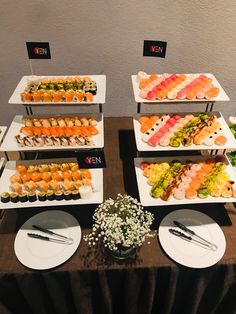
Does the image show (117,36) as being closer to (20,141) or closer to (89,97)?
(89,97)

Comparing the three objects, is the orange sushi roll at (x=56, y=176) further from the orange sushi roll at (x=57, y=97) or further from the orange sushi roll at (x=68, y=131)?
the orange sushi roll at (x=57, y=97)

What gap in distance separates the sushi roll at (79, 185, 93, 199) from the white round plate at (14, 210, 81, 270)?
16cm

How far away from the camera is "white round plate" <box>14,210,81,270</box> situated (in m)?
1.39

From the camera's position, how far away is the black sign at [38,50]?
1.70 m

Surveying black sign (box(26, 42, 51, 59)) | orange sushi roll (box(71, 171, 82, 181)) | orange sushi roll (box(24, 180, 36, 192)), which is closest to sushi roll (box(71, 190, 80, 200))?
orange sushi roll (box(71, 171, 82, 181))

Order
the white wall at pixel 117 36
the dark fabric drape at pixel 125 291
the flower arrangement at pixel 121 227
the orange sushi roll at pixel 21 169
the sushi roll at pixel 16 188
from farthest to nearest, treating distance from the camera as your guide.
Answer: the white wall at pixel 117 36
the orange sushi roll at pixel 21 169
the sushi roll at pixel 16 188
the dark fabric drape at pixel 125 291
the flower arrangement at pixel 121 227

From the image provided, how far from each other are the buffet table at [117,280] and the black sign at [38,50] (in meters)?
0.83

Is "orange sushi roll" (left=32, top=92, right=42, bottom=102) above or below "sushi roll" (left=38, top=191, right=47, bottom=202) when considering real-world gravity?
above

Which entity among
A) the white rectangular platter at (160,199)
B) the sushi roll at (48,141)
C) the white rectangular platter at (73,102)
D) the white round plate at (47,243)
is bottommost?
the white round plate at (47,243)

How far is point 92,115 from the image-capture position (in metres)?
1.83

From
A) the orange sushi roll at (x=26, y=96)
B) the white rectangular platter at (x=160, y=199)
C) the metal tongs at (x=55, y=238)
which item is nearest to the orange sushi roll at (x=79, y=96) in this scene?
the orange sushi roll at (x=26, y=96)

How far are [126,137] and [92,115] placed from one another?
35cm

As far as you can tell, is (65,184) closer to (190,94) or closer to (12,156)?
(190,94)

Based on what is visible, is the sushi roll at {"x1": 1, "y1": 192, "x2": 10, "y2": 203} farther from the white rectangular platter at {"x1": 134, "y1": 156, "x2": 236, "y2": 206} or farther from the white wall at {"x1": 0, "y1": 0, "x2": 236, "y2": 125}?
the white wall at {"x1": 0, "y1": 0, "x2": 236, "y2": 125}
